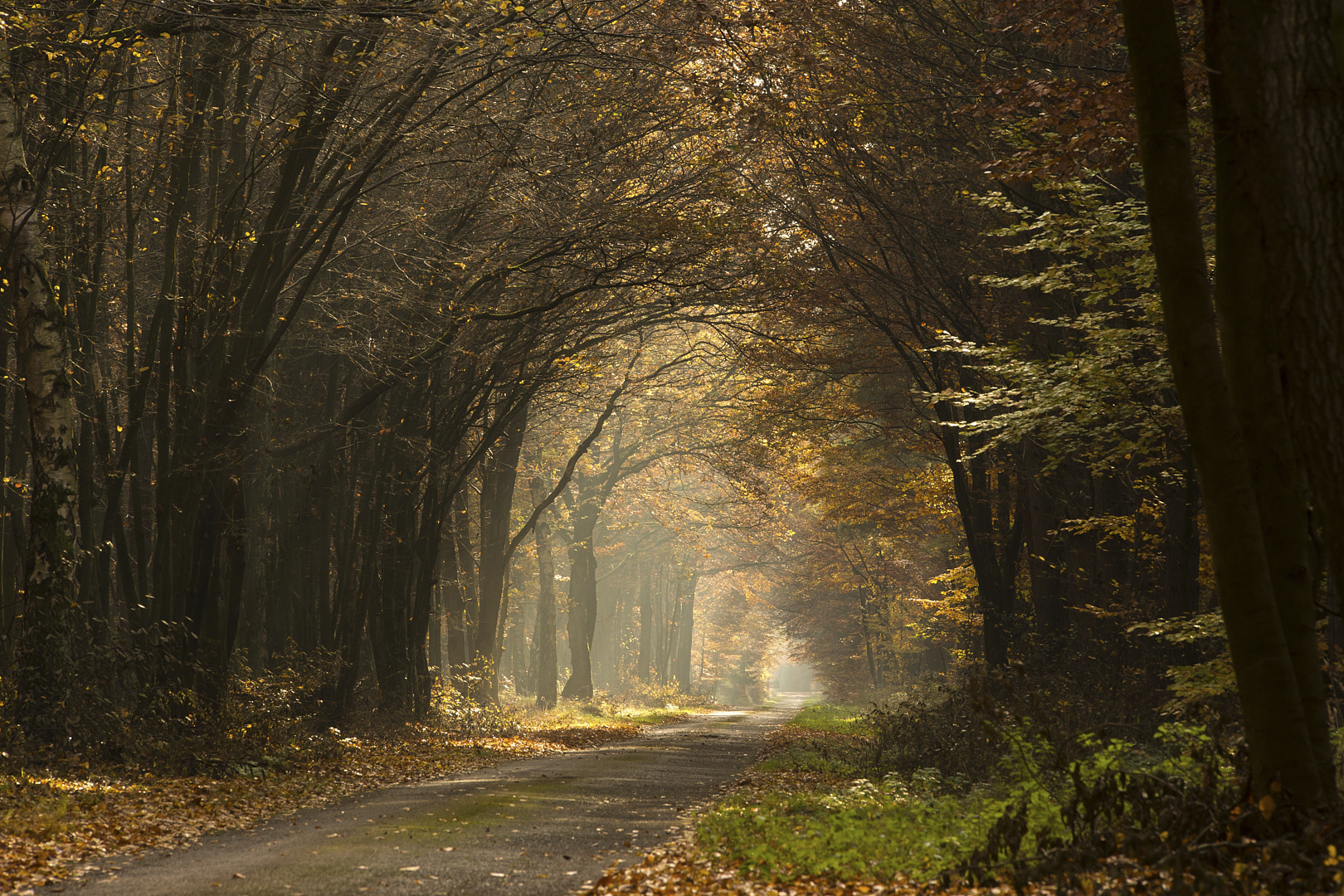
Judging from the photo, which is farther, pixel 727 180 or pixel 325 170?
pixel 727 180

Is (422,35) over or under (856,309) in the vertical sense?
over

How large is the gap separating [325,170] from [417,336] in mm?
3868

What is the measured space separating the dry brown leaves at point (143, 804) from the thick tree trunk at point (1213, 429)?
7.21 metres

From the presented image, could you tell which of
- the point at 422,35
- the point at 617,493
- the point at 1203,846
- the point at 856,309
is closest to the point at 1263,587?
the point at 1203,846

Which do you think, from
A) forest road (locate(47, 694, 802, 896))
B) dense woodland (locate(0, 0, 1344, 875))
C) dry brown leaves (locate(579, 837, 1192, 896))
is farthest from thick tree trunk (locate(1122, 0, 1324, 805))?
forest road (locate(47, 694, 802, 896))

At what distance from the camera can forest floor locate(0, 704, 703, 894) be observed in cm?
709

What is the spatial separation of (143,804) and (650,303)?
13.1 metres

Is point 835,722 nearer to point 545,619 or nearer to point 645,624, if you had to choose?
point 545,619

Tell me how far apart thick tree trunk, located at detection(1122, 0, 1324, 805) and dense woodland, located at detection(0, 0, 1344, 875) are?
22 mm

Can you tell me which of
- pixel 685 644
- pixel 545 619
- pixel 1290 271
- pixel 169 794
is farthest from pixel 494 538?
pixel 685 644

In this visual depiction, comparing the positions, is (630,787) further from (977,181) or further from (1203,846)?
(977,181)

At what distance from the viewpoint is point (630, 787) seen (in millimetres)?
11719

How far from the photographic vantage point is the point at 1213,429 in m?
5.69

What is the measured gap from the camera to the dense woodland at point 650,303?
591cm
